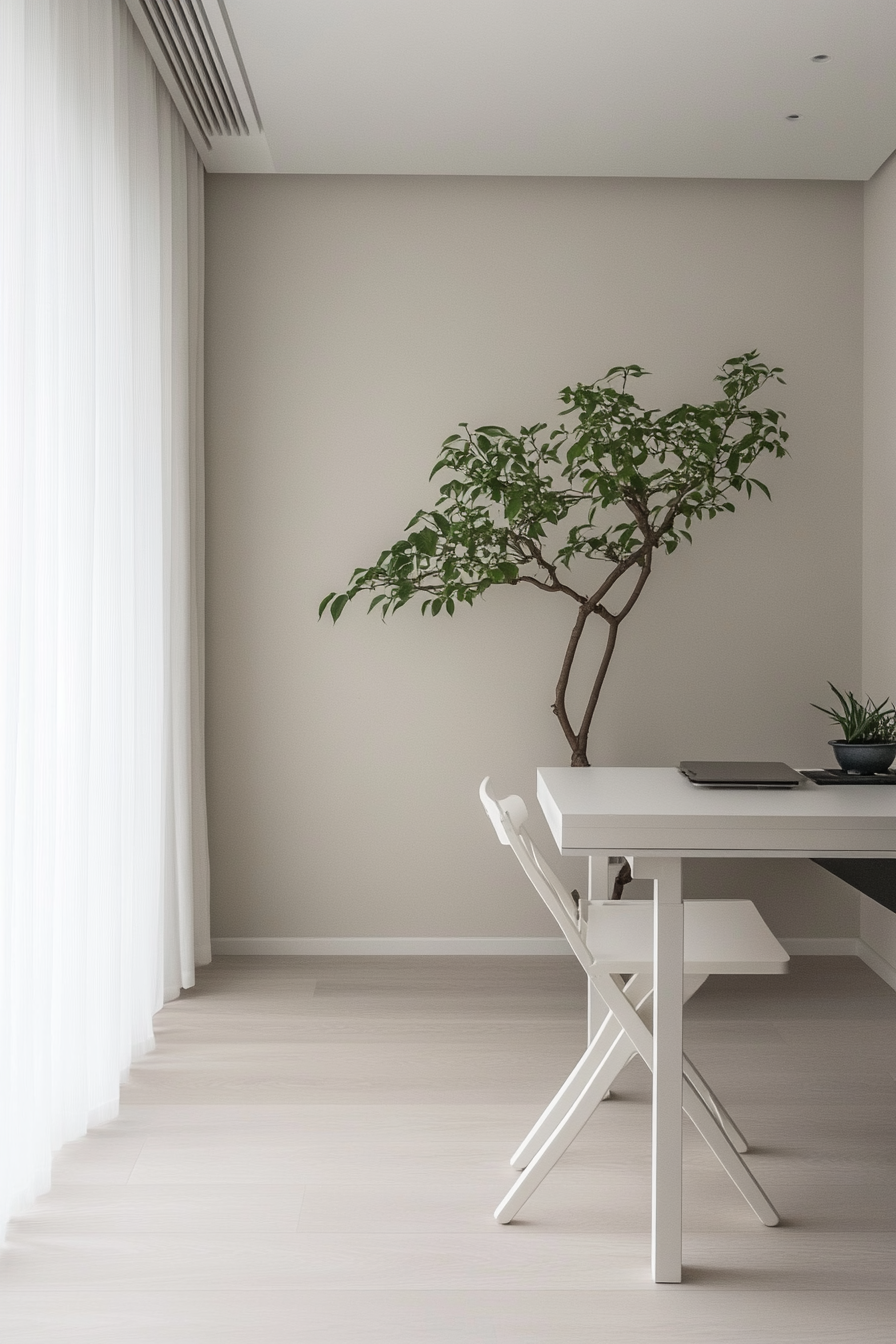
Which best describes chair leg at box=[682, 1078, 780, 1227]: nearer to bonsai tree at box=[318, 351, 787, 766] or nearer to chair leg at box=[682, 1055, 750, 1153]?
chair leg at box=[682, 1055, 750, 1153]

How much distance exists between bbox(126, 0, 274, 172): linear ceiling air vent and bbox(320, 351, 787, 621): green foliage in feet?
3.73

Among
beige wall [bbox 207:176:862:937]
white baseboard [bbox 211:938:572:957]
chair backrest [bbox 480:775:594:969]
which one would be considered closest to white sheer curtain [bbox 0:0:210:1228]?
beige wall [bbox 207:176:862:937]

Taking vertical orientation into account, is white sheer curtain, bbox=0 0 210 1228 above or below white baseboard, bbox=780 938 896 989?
above

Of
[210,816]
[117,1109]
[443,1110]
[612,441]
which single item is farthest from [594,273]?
[117,1109]

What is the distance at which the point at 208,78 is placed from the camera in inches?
121

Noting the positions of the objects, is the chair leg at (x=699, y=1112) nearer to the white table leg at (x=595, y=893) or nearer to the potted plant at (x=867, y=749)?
the white table leg at (x=595, y=893)

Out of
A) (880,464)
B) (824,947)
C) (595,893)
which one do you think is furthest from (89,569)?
(824,947)

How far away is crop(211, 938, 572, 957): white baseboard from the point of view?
12.5 feet

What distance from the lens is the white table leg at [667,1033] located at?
1.84m

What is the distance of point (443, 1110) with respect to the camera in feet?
8.41

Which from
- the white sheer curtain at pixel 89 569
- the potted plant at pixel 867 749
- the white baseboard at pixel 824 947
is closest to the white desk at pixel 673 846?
the potted plant at pixel 867 749

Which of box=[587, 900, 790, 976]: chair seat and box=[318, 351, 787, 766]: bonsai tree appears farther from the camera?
box=[318, 351, 787, 766]: bonsai tree

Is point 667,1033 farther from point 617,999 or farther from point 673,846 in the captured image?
point 673,846

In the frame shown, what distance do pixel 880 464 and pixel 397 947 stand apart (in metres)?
2.33
